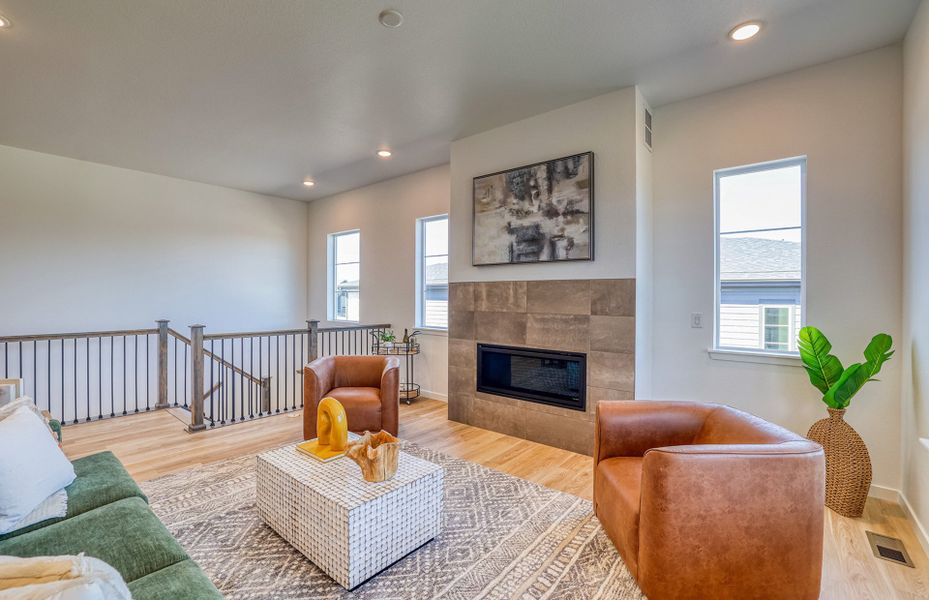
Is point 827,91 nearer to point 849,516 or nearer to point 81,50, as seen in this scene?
point 849,516

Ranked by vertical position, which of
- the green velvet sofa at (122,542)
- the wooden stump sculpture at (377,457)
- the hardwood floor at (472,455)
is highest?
the wooden stump sculpture at (377,457)

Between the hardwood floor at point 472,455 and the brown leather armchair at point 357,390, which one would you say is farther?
the brown leather armchair at point 357,390

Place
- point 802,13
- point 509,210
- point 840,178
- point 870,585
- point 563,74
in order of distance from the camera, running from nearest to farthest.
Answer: point 870,585 < point 802,13 < point 840,178 < point 563,74 < point 509,210

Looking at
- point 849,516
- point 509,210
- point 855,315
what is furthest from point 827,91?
point 849,516

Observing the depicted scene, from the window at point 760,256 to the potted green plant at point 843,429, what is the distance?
469mm

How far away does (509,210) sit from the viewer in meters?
3.94

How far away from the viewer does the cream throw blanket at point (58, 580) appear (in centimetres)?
68

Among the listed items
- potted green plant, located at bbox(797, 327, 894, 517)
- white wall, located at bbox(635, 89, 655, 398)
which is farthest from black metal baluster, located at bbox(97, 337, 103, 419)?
potted green plant, located at bbox(797, 327, 894, 517)

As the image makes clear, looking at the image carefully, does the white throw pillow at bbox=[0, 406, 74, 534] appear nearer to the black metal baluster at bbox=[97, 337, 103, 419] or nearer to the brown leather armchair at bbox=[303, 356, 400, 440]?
the brown leather armchair at bbox=[303, 356, 400, 440]

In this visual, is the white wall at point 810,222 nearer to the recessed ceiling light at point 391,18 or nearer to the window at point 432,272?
the recessed ceiling light at point 391,18

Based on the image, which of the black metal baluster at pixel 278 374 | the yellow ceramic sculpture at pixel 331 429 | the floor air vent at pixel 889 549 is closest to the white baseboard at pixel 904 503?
the floor air vent at pixel 889 549

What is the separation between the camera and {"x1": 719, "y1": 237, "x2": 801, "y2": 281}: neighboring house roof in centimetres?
307

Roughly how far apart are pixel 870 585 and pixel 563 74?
337 cm

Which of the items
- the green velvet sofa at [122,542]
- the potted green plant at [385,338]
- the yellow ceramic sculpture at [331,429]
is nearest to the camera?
the green velvet sofa at [122,542]
